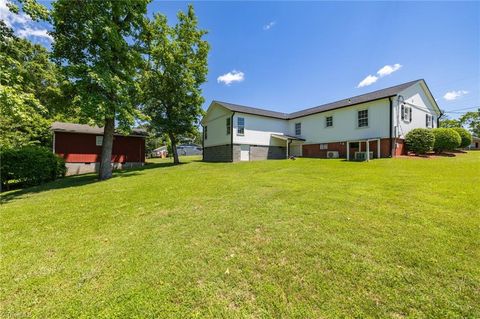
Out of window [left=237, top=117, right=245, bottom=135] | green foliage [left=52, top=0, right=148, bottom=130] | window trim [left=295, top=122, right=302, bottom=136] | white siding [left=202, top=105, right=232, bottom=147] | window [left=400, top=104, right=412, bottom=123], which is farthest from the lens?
window trim [left=295, top=122, right=302, bottom=136]

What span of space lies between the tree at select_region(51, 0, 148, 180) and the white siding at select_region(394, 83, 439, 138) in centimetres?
2011

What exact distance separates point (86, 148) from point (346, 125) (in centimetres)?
2454

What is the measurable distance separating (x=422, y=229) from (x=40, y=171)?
1770 cm

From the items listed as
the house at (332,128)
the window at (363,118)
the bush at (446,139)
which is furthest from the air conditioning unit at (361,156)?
the bush at (446,139)

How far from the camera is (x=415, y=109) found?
1964cm

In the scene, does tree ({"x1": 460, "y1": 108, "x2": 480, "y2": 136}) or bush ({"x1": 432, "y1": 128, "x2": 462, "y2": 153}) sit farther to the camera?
tree ({"x1": 460, "y1": 108, "x2": 480, "y2": 136})

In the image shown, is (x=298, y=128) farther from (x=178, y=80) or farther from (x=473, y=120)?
(x=473, y=120)

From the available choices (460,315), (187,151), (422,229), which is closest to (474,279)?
(460,315)

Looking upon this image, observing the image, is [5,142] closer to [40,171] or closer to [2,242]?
[40,171]

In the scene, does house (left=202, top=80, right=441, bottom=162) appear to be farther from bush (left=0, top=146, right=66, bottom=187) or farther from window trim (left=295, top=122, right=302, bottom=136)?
bush (left=0, top=146, right=66, bottom=187)

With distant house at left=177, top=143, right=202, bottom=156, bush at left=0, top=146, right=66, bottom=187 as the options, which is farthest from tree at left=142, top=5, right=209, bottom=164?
distant house at left=177, top=143, right=202, bottom=156

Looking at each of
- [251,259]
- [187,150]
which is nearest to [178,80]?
[251,259]

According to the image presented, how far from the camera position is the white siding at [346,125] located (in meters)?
17.7

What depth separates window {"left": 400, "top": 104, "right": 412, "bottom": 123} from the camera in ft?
59.4
